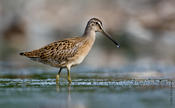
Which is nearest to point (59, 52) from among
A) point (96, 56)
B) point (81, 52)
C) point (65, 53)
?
point (65, 53)

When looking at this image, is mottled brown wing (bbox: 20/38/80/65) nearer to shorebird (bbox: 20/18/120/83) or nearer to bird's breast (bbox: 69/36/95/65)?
shorebird (bbox: 20/18/120/83)

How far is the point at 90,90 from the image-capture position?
10414 mm

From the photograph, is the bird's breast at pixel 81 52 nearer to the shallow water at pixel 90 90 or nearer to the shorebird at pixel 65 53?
the shorebird at pixel 65 53

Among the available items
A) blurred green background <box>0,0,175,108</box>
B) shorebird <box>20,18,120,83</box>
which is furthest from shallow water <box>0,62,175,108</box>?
shorebird <box>20,18,120,83</box>

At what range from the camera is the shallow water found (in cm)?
873

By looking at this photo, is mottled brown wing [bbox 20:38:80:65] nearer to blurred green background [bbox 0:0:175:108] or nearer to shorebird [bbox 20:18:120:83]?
shorebird [bbox 20:18:120:83]

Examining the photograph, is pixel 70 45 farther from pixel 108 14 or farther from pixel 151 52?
pixel 108 14

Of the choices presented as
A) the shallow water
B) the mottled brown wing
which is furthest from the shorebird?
the shallow water

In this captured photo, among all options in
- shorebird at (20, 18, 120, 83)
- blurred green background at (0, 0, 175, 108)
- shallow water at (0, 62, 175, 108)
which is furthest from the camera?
shorebird at (20, 18, 120, 83)

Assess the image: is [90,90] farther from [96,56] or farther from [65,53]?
[96,56]

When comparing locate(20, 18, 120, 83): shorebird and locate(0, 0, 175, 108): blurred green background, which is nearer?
locate(0, 0, 175, 108): blurred green background

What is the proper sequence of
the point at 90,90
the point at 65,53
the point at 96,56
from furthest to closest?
the point at 96,56 < the point at 65,53 < the point at 90,90

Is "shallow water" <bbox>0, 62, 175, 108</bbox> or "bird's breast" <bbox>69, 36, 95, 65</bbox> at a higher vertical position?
"bird's breast" <bbox>69, 36, 95, 65</bbox>

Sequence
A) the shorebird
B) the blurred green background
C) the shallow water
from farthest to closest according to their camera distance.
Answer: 1. the shorebird
2. the blurred green background
3. the shallow water
